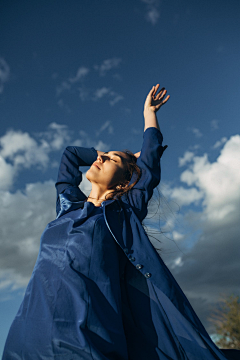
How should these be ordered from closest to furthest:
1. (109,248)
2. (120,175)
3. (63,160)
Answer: (109,248) → (120,175) → (63,160)

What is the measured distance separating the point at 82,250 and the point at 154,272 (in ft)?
1.90

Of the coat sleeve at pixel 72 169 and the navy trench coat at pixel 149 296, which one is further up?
the coat sleeve at pixel 72 169

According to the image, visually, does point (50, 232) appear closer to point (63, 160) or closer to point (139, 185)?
point (139, 185)

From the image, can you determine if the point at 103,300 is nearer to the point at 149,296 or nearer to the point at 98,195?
the point at 149,296

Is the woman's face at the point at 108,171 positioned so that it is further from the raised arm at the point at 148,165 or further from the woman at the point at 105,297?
the woman at the point at 105,297

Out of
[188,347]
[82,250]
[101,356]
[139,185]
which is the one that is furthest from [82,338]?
[139,185]

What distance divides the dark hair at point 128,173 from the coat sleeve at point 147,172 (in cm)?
5

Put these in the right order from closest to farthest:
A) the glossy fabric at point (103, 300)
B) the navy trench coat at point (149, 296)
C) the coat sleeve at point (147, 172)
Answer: the glossy fabric at point (103, 300), the navy trench coat at point (149, 296), the coat sleeve at point (147, 172)

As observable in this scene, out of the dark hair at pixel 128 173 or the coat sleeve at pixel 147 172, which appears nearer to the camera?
the coat sleeve at pixel 147 172

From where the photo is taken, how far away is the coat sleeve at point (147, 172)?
98.7 inches

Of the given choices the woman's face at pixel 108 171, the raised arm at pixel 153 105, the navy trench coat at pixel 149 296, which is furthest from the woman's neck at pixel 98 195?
the raised arm at pixel 153 105

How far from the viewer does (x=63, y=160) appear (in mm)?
3193

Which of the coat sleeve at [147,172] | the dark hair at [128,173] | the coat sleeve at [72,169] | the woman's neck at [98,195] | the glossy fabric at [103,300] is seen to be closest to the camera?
the glossy fabric at [103,300]

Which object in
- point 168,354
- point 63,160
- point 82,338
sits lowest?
point 168,354
